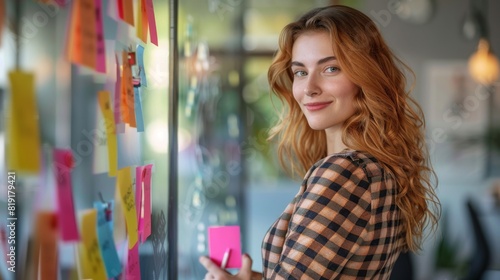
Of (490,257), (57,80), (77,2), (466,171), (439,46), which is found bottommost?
(490,257)

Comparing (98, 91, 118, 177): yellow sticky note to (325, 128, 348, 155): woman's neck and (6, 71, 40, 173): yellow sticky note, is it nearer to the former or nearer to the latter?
(6, 71, 40, 173): yellow sticky note

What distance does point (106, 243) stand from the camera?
1.09 metres

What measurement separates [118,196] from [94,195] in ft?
0.47

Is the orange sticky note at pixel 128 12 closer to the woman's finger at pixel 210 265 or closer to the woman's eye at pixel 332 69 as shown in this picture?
the woman's eye at pixel 332 69

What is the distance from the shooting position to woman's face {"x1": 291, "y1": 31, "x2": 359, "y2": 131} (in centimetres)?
150

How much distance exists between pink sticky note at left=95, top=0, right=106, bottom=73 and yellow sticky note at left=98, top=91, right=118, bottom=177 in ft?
0.16

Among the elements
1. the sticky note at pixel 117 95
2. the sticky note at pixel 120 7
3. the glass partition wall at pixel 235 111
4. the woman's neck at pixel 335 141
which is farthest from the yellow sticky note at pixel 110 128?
the glass partition wall at pixel 235 111

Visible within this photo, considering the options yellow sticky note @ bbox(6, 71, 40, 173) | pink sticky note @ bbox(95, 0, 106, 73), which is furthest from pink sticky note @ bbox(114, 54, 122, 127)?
yellow sticky note @ bbox(6, 71, 40, 173)

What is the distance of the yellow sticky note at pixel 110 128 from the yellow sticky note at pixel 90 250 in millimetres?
118

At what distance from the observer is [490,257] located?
444cm

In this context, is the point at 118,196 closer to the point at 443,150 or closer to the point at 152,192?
the point at 152,192

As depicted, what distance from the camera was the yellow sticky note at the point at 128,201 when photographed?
3.86 ft

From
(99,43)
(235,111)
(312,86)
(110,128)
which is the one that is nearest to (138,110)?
(110,128)

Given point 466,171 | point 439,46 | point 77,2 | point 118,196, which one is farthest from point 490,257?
point 77,2
